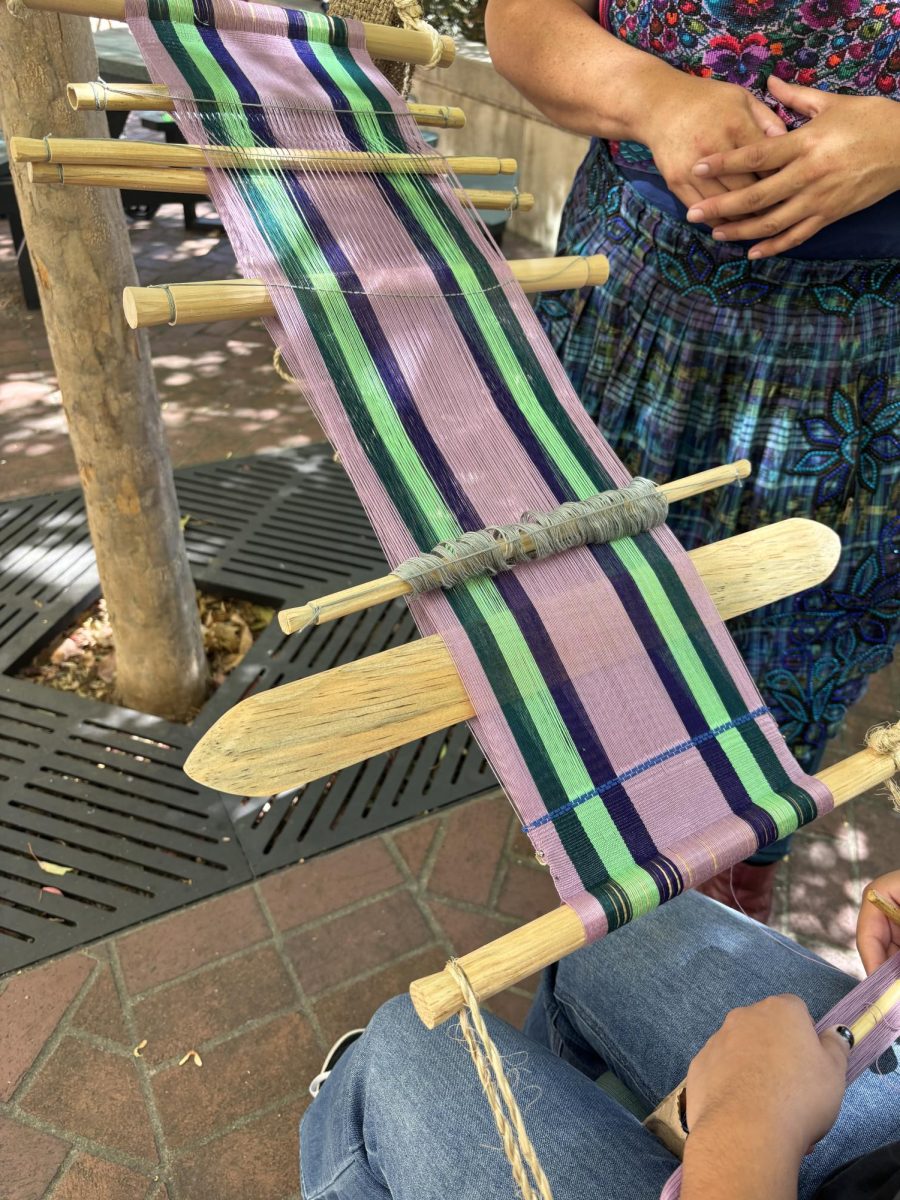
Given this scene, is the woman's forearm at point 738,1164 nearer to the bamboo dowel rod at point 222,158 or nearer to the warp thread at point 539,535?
the warp thread at point 539,535

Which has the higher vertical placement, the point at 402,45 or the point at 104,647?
the point at 402,45

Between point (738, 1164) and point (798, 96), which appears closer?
point (738, 1164)

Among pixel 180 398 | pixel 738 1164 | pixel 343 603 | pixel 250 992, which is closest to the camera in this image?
pixel 738 1164

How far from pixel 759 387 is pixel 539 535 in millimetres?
601

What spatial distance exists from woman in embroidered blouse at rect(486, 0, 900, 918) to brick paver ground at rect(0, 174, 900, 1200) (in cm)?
91

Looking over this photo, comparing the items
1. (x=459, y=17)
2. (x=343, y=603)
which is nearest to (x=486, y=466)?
(x=343, y=603)

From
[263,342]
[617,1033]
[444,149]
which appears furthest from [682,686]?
[444,149]

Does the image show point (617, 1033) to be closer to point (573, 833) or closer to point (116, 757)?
point (573, 833)

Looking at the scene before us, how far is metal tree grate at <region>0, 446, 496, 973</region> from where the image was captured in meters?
2.18

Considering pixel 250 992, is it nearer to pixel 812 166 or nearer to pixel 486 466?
pixel 486 466

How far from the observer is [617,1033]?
1304 mm

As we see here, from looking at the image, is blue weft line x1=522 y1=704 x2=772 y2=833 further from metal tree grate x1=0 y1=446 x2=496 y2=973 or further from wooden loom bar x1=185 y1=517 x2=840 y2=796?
metal tree grate x1=0 y1=446 x2=496 y2=973

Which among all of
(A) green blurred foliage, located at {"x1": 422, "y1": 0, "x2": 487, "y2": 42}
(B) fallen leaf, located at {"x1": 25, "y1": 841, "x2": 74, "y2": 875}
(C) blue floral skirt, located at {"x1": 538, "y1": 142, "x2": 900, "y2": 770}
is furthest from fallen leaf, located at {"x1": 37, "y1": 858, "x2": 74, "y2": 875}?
(A) green blurred foliage, located at {"x1": 422, "y1": 0, "x2": 487, "y2": 42}

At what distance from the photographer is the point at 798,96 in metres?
1.20
